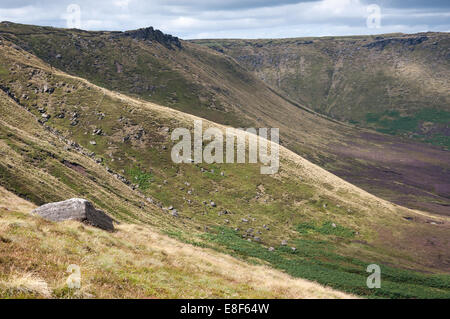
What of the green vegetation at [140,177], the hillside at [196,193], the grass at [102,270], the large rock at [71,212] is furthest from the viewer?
the green vegetation at [140,177]

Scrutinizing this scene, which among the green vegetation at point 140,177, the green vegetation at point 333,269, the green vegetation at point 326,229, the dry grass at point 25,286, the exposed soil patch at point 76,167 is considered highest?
the dry grass at point 25,286

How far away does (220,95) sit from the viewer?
167 m

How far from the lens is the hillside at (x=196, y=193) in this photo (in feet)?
147

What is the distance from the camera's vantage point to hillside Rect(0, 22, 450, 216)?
137m

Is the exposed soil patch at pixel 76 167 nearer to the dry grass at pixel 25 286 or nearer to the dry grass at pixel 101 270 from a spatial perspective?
the dry grass at pixel 101 270

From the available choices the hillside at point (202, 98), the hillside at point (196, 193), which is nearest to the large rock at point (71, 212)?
the hillside at point (196, 193)

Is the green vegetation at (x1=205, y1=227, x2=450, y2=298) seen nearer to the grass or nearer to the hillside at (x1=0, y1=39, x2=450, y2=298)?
the hillside at (x1=0, y1=39, x2=450, y2=298)

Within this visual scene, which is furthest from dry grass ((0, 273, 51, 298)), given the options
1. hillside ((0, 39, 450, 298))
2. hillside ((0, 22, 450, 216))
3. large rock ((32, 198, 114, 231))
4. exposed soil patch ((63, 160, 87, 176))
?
hillside ((0, 22, 450, 216))

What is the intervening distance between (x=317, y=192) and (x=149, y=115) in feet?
155

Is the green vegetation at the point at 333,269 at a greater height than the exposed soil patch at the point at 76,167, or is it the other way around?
the exposed soil patch at the point at 76,167

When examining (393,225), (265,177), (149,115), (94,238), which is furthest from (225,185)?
(94,238)

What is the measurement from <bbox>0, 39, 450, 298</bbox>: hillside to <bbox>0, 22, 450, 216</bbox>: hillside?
2006 inches

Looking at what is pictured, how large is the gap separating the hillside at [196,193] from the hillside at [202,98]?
5095cm
